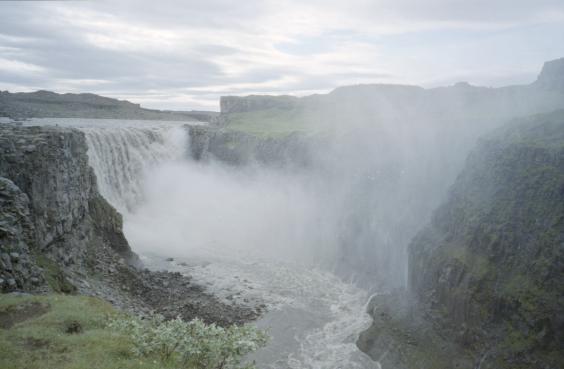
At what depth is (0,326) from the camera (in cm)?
1388

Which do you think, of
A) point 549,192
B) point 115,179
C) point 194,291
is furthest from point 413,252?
point 115,179

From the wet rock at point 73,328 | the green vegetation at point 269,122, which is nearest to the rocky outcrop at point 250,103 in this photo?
the green vegetation at point 269,122

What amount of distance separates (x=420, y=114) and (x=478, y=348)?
3543 cm

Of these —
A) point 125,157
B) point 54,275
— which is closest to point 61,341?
point 54,275

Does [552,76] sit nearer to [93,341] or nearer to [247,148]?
[247,148]

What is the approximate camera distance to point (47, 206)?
24.8 metres

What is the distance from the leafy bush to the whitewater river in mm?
11311

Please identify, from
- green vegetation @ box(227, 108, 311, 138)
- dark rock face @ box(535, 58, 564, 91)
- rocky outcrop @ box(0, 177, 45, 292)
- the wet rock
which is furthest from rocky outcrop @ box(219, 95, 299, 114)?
the wet rock

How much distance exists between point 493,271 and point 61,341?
64.3 feet

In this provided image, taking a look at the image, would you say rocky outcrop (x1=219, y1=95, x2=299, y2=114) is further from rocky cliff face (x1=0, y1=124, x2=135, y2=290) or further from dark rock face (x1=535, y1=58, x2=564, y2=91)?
rocky cliff face (x1=0, y1=124, x2=135, y2=290)

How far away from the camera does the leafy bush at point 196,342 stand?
11633 millimetres

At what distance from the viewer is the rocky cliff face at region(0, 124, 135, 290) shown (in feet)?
61.5

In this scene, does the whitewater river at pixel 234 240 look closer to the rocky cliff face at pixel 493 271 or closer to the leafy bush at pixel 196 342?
the rocky cliff face at pixel 493 271

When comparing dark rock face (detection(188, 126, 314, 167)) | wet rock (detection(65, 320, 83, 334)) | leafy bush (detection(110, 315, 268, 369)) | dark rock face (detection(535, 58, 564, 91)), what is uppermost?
dark rock face (detection(535, 58, 564, 91))
